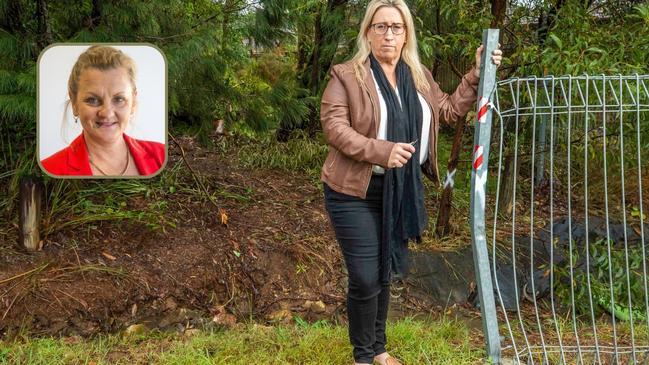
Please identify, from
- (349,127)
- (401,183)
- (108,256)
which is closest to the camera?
(349,127)

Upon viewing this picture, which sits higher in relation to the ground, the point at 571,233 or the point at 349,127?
the point at 349,127

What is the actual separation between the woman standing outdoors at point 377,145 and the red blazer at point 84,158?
1.01 metres

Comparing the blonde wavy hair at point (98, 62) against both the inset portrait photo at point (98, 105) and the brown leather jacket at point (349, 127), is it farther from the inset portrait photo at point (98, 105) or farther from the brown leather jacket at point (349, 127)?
the brown leather jacket at point (349, 127)

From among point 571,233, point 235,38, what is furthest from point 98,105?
point 571,233

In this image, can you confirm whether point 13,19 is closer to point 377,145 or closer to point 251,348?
point 251,348

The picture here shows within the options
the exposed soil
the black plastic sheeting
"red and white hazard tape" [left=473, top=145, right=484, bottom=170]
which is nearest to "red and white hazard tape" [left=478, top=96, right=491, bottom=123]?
"red and white hazard tape" [left=473, top=145, right=484, bottom=170]

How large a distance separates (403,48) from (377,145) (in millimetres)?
631

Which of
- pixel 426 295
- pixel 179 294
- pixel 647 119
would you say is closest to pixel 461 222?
pixel 426 295

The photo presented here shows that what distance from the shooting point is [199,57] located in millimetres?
4645

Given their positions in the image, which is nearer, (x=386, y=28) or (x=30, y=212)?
(x=386, y=28)

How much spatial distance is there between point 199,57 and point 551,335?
3120 mm

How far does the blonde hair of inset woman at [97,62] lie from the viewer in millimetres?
3537

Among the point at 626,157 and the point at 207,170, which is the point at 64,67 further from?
the point at 626,157

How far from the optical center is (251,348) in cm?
385
